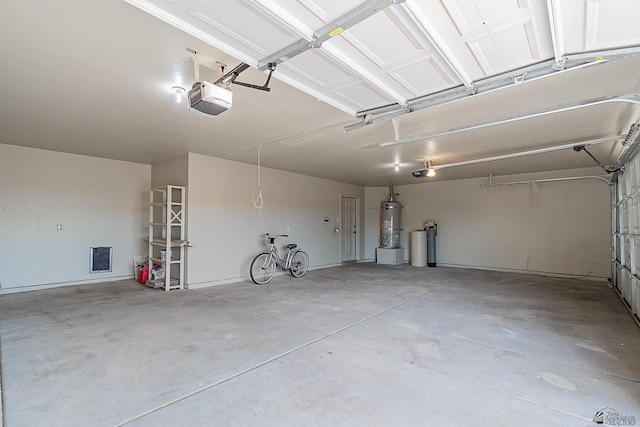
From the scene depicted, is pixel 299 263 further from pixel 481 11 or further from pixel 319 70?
pixel 481 11

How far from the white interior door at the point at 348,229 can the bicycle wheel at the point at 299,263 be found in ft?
6.67

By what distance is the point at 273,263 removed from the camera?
20.9 feet

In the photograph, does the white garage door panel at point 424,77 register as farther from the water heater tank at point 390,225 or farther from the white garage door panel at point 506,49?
the water heater tank at point 390,225

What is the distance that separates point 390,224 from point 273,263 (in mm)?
4011

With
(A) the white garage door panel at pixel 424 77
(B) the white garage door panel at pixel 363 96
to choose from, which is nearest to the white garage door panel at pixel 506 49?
(A) the white garage door panel at pixel 424 77

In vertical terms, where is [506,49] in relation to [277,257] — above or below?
above

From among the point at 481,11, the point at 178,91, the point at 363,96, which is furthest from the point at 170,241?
the point at 481,11

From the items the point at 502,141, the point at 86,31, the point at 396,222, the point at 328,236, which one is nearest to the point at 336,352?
the point at 86,31

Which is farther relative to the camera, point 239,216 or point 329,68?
point 239,216

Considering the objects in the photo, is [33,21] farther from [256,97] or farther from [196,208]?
[196,208]

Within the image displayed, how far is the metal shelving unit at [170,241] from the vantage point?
17.1 ft

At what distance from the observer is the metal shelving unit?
523cm

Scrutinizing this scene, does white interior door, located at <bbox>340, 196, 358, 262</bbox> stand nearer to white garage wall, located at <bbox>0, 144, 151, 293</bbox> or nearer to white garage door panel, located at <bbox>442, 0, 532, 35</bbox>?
white garage wall, located at <bbox>0, 144, 151, 293</bbox>

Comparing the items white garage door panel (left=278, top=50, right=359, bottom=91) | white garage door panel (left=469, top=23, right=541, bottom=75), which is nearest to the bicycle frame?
white garage door panel (left=278, top=50, right=359, bottom=91)
